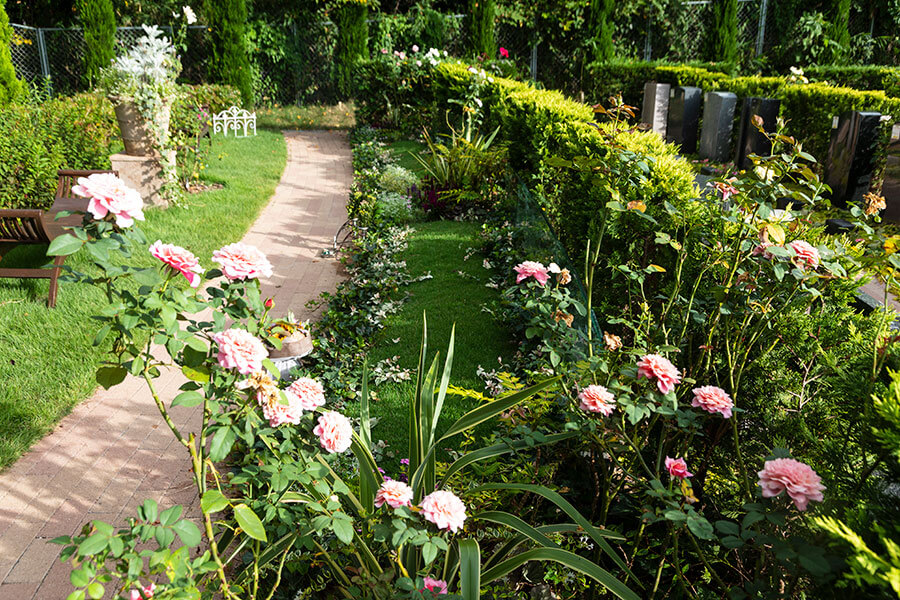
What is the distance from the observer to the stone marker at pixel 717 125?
340 inches

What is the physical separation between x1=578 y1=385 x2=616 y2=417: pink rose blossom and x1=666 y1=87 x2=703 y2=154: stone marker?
8.45m

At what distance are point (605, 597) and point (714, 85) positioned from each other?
10599mm

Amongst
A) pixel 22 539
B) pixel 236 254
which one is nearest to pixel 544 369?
pixel 236 254

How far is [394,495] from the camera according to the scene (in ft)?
5.63

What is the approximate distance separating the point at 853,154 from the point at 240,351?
6.54m

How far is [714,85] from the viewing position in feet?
36.3

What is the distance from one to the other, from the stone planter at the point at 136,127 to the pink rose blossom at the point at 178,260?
266 inches

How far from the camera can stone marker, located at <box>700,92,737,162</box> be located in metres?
8.64

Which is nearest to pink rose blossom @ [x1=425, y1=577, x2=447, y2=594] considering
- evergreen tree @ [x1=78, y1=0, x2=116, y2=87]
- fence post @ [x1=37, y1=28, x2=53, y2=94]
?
evergreen tree @ [x1=78, y1=0, x2=116, y2=87]

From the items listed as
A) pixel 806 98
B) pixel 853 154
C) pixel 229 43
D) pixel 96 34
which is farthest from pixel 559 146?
pixel 96 34

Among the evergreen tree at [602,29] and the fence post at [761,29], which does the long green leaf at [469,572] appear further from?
the fence post at [761,29]

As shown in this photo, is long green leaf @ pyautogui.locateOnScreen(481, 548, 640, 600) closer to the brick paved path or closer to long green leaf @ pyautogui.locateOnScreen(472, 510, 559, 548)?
long green leaf @ pyautogui.locateOnScreen(472, 510, 559, 548)

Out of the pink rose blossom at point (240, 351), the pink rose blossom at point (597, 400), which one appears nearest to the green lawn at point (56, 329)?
the pink rose blossom at point (240, 351)

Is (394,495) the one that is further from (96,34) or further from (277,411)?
(96,34)
